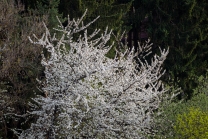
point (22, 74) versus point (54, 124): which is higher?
point (22, 74)

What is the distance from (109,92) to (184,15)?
10450 mm

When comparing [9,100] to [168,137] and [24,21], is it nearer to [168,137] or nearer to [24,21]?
[24,21]

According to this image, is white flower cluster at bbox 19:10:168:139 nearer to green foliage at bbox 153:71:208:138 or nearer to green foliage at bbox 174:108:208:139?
green foliage at bbox 174:108:208:139

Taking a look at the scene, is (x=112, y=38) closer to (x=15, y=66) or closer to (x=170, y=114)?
(x=170, y=114)

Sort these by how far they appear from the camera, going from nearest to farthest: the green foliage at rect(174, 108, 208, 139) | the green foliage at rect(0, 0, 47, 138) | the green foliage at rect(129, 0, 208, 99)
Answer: the green foliage at rect(174, 108, 208, 139)
the green foliage at rect(0, 0, 47, 138)
the green foliage at rect(129, 0, 208, 99)

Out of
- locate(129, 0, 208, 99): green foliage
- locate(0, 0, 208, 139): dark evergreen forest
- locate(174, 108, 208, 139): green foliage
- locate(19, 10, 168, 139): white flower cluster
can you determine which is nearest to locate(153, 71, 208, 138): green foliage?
locate(0, 0, 208, 139): dark evergreen forest

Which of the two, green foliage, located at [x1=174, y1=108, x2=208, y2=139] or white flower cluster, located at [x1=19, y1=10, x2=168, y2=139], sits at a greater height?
white flower cluster, located at [x1=19, y1=10, x2=168, y2=139]

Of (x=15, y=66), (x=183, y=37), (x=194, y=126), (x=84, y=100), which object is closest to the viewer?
(x=84, y=100)

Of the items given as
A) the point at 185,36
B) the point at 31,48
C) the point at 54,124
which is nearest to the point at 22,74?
the point at 31,48

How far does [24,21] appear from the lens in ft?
36.2

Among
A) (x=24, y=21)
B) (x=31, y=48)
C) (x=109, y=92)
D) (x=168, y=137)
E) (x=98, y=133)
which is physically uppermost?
(x=24, y=21)

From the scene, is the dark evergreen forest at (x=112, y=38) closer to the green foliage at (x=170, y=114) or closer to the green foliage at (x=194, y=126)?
the green foliage at (x=170, y=114)

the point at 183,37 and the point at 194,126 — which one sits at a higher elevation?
the point at 183,37

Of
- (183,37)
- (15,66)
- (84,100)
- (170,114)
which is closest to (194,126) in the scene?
(170,114)
